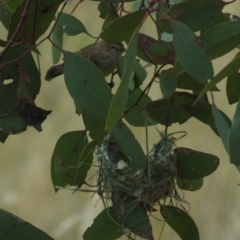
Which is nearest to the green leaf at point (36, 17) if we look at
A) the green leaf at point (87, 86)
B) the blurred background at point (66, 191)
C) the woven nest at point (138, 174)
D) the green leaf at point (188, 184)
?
the green leaf at point (87, 86)

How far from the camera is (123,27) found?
61 cm

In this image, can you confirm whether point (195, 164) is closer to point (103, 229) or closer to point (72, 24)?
point (103, 229)

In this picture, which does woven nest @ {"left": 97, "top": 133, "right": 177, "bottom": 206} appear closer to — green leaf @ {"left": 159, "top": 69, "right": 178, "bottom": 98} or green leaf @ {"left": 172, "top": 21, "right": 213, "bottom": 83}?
green leaf @ {"left": 159, "top": 69, "right": 178, "bottom": 98}

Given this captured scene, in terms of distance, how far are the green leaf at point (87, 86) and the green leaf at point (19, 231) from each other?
18 cm

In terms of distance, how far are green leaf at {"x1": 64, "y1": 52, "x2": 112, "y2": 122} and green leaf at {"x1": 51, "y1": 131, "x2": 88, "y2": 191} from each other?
0.22 metres

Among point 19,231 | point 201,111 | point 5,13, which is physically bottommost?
point 19,231

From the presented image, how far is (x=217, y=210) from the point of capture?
1704mm

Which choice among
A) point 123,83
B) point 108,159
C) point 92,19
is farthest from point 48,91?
point 123,83

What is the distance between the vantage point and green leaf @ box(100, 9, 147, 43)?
1.97 ft

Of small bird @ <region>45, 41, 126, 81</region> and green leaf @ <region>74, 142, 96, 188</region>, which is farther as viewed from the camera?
small bird @ <region>45, 41, 126, 81</region>

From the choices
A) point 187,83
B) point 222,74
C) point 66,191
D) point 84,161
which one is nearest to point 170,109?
point 187,83

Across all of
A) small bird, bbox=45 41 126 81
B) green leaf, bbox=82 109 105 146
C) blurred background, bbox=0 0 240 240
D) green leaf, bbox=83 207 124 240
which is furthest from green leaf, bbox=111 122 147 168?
blurred background, bbox=0 0 240 240

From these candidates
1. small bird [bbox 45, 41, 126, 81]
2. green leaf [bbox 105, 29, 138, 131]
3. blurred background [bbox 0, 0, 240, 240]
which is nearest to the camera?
green leaf [bbox 105, 29, 138, 131]

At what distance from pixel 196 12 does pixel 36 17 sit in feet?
0.69
